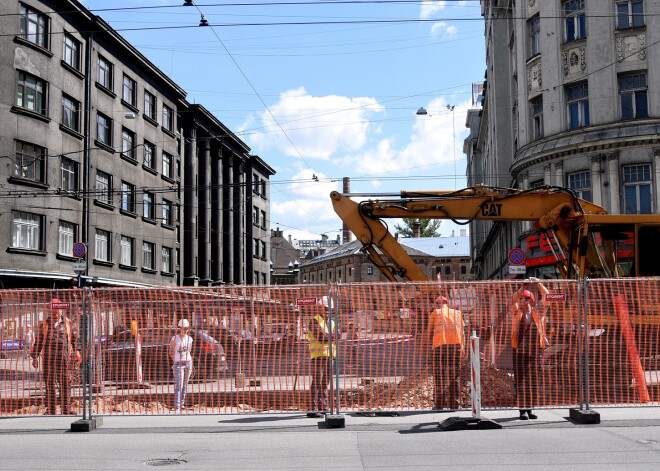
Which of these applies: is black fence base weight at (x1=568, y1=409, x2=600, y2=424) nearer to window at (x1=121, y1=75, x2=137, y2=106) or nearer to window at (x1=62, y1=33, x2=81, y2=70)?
window at (x1=62, y1=33, x2=81, y2=70)

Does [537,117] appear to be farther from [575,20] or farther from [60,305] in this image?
[60,305]

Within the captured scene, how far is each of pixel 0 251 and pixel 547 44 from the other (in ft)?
72.6

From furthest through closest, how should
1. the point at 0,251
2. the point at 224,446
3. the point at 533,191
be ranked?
the point at 0,251 < the point at 533,191 < the point at 224,446

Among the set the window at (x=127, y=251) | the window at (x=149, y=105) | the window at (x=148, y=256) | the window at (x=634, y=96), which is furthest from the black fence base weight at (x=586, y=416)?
the window at (x=149, y=105)

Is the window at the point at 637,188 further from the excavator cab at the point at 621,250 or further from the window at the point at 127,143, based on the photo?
the window at the point at 127,143

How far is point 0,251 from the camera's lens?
2744cm

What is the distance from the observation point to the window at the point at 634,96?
25.9m

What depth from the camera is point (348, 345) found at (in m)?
11.0

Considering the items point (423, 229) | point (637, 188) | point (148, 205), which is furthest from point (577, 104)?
point (423, 229)

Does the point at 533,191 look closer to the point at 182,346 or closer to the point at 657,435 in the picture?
the point at 657,435

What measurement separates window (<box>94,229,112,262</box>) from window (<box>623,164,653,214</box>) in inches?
900

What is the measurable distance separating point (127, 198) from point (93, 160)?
4127mm

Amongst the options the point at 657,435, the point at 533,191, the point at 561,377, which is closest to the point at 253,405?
the point at 561,377

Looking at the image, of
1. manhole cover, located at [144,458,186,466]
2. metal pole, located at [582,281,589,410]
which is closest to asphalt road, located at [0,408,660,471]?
manhole cover, located at [144,458,186,466]
